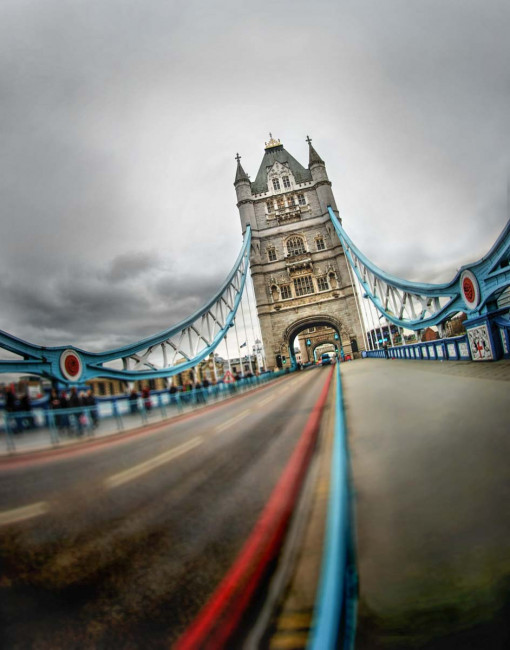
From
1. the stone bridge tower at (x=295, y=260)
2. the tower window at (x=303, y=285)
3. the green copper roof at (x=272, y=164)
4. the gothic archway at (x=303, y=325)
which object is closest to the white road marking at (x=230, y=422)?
the stone bridge tower at (x=295, y=260)

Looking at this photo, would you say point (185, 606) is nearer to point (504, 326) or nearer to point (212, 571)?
point (212, 571)

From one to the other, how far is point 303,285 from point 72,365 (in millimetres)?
39226

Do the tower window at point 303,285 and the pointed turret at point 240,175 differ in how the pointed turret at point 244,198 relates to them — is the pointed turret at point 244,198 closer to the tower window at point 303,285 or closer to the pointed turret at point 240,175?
the pointed turret at point 240,175

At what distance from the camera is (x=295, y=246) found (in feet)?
134

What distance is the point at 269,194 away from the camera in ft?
140

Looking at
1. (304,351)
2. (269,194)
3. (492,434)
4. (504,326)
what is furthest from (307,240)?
(492,434)

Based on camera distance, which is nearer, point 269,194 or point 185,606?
point 185,606

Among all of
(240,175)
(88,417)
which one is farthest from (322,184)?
(88,417)

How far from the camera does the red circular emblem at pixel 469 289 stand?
538 centimetres

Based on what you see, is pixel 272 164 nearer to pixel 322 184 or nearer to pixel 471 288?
pixel 322 184

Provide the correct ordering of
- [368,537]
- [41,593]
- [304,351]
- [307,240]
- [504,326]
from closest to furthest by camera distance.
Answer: [41,593], [368,537], [504,326], [307,240], [304,351]

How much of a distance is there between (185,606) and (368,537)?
630 millimetres

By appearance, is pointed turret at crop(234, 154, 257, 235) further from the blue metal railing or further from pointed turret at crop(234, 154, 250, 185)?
the blue metal railing

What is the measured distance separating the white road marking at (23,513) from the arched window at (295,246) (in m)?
41.0
